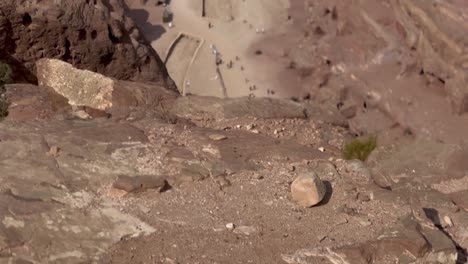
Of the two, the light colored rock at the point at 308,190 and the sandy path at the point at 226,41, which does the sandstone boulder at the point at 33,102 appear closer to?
the light colored rock at the point at 308,190

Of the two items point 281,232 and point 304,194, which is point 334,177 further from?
point 281,232

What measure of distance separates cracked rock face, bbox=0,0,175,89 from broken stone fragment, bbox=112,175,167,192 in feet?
27.2

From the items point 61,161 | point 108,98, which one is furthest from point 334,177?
point 108,98

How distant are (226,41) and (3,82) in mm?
17649

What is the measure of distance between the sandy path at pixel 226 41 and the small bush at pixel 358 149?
1207 cm

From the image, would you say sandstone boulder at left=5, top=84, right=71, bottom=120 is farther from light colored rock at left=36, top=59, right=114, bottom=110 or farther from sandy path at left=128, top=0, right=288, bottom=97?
sandy path at left=128, top=0, right=288, bottom=97

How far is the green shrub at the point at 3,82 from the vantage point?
14234mm

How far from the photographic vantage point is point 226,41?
32.8 m

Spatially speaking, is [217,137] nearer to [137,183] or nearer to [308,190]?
[137,183]

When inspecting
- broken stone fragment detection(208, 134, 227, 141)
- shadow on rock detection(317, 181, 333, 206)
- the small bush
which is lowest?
the small bush

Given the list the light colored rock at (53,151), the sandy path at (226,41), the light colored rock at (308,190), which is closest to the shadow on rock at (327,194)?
the light colored rock at (308,190)

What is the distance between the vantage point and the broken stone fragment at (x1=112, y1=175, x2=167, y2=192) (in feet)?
32.4


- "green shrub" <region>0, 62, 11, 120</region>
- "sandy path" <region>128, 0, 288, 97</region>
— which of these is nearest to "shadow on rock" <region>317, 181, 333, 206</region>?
"green shrub" <region>0, 62, 11, 120</region>

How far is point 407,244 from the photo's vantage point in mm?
8930
